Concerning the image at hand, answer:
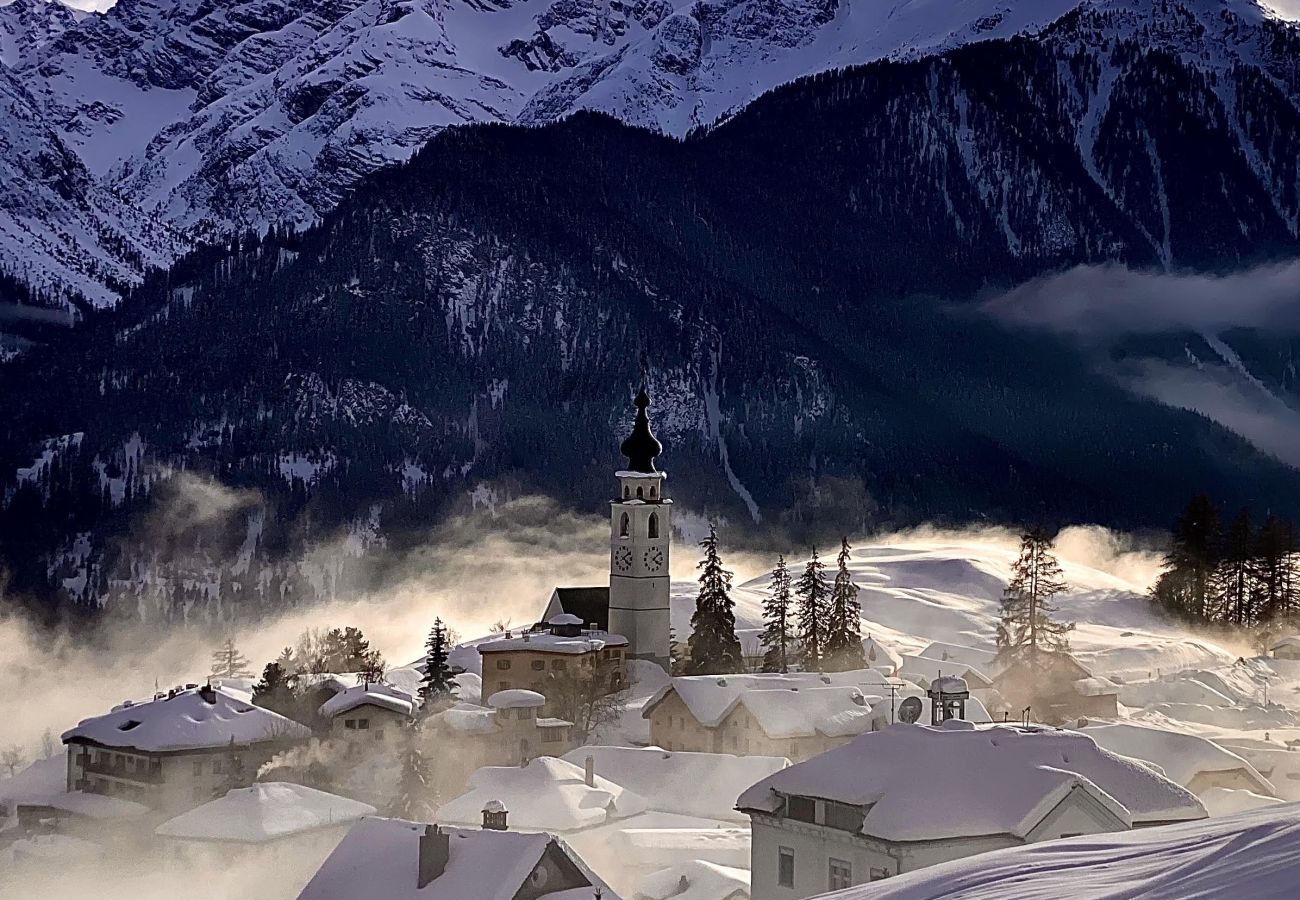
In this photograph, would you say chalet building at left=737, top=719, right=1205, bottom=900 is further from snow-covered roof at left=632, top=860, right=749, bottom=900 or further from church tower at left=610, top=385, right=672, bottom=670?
church tower at left=610, top=385, right=672, bottom=670

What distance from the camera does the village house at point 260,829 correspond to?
6016cm

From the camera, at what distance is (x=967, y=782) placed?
1453 inches

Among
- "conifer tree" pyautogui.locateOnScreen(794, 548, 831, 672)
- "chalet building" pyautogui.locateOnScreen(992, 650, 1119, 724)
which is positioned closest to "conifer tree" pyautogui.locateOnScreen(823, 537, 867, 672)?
"conifer tree" pyautogui.locateOnScreen(794, 548, 831, 672)

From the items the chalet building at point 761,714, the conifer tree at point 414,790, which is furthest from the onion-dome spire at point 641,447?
the conifer tree at point 414,790

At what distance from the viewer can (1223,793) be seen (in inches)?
2435

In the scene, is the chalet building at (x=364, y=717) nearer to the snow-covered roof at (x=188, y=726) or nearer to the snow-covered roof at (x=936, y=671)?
the snow-covered roof at (x=188, y=726)

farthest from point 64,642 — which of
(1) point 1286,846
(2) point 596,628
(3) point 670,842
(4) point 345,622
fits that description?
(1) point 1286,846

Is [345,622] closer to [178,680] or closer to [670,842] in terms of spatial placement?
[178,680]

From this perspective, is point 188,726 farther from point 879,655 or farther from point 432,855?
point 879,655

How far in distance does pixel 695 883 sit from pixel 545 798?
45.3 feet

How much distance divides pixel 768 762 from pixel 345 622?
125902 millimetres

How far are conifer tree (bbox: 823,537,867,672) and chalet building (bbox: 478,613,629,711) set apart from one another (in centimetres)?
1357

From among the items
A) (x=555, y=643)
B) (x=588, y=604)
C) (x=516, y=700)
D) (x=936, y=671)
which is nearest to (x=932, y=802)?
(x=516, y=700)

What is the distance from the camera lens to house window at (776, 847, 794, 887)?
1556 inches
